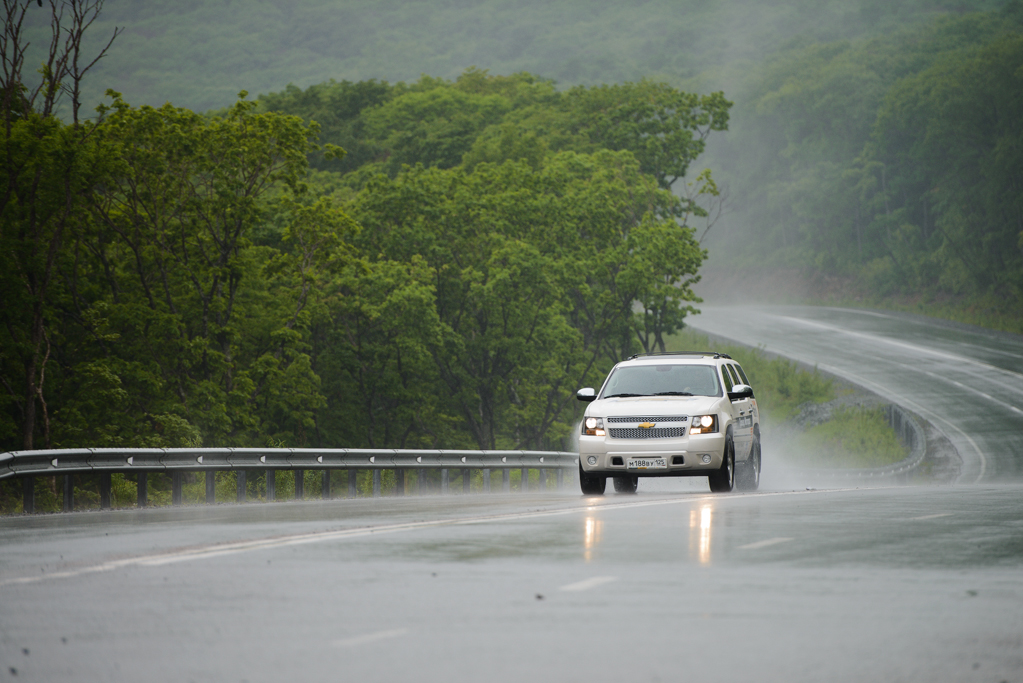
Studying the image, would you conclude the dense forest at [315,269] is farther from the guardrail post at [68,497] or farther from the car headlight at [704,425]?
the car headlight at [704,425]

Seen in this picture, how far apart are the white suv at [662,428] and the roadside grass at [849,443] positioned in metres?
37.5

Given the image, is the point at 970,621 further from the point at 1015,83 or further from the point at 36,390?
the point at 1015,83

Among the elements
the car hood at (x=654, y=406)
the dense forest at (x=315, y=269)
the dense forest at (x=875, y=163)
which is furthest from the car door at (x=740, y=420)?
the dense forest at (x=875, y=163)

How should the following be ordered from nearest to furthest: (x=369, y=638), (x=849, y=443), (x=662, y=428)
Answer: (x=369, y=638)
(x=662, y=428)
(x=849, y=443)

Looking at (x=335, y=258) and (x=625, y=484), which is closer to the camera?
(x=625, y=484)

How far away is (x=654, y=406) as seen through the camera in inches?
842

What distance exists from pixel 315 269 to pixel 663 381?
27860 mm

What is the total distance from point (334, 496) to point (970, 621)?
57.3 feet

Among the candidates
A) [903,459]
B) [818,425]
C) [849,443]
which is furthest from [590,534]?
[818,425]

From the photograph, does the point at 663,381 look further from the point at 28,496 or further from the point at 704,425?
the point at 28,496

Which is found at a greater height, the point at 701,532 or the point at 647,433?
the point at 647,433

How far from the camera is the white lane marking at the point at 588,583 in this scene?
9.45m

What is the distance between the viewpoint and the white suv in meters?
21.1

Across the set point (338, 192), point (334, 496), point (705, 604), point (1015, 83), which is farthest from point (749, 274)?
point (705, 604)
